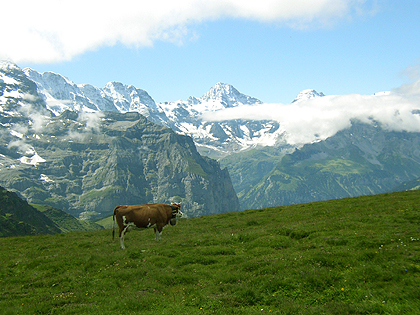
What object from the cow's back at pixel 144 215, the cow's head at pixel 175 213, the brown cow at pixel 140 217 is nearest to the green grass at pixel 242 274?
the brown cow at pixel 140 217

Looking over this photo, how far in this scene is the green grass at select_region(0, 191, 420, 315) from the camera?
14.7 meters

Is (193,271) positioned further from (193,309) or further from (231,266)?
(193,309)

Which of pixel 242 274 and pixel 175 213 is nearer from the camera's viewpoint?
pixel 242 274

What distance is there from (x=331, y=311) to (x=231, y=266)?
26.7 feet

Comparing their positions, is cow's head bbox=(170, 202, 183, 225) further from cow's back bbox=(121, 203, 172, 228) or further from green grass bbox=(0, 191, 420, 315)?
green grass bbox=(0, 191, 420, 315)

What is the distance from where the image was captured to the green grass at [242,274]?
14.7 metres

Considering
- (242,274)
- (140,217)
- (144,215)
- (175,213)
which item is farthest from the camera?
(175,213)

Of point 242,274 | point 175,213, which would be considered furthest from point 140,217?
point 242,274

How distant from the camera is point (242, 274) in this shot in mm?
18359

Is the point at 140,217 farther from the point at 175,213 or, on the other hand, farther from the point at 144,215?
the point at 175,213

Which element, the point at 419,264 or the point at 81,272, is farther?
the point at 81,272

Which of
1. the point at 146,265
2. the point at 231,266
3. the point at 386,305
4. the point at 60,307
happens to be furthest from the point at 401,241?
the point at 60,307

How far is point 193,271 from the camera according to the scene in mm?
20250

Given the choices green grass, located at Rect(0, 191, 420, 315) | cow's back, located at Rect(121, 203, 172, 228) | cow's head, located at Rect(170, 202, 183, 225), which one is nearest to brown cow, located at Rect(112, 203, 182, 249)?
cow's back, located at Rect(121, 203, 172, 228)
